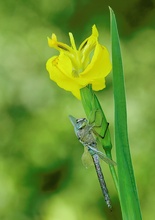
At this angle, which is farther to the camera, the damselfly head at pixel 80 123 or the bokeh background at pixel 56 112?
the bokeh background at pixel 56 112

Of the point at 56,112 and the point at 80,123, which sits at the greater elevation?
the point at 56,112

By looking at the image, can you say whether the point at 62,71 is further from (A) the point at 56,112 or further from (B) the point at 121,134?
(A) the point at 56,112

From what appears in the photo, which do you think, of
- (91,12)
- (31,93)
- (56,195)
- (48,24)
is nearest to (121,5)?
(91,12)

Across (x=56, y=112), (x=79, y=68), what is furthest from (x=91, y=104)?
(x=56, y=112)

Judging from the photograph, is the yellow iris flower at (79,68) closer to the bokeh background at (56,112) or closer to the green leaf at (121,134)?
the green leaf at (121,134)

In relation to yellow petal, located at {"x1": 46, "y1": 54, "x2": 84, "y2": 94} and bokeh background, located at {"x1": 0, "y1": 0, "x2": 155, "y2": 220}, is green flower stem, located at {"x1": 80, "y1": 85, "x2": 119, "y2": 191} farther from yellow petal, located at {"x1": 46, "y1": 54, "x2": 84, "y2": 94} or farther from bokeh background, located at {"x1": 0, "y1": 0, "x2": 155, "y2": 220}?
bokeh background, located at {"x1": 0, "y1": 0, "x2": 155, "y2": 220}

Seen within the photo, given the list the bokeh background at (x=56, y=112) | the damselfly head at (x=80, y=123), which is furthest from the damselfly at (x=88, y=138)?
the bokeh background at (x=56, y=112)

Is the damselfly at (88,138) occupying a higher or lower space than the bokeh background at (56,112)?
lower

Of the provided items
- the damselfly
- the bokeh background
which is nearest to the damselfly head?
the damselfly

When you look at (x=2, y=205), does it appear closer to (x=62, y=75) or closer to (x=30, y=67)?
(x=30, y=67)
